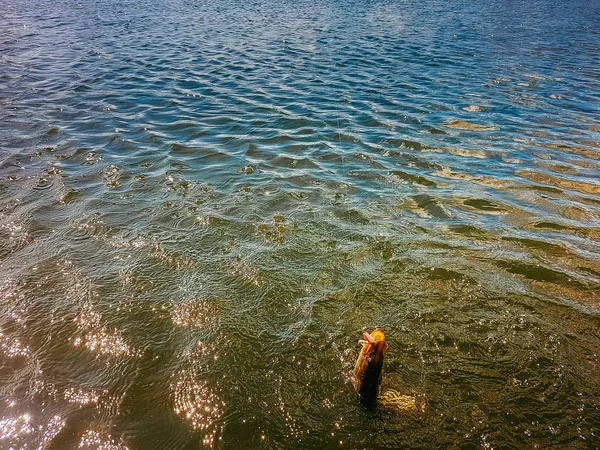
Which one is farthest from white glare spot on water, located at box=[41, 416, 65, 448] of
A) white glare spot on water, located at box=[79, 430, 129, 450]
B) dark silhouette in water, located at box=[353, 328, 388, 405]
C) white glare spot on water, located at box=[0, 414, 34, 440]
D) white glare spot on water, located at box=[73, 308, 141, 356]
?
dark silhouette in water, located at box=[353, 328, 388, 405]

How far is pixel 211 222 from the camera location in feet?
23.8

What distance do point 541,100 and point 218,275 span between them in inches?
559

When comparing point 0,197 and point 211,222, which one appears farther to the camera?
point 0,197

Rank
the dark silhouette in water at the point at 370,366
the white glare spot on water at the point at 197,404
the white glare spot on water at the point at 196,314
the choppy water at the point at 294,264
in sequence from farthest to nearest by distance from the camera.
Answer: the white glare spot on water at the point at 196,314 < the choppy water at the point at 294,264 < the white glare spot on water at the point at 197,404 < the dark silhouette in water at the point at 370,366

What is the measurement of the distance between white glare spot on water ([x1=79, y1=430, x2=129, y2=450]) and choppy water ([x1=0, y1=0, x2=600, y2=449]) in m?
0.02

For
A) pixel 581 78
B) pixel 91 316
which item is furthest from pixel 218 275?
pixel 581 78

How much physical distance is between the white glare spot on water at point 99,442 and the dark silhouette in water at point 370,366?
2.43 m

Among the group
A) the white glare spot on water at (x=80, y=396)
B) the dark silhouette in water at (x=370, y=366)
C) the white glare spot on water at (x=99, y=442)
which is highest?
the dark silhouette in water at (x=370, y=366)

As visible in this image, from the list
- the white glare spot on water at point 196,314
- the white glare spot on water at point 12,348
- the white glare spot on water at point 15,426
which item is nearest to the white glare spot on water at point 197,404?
the white glare spot on water at point 196,314

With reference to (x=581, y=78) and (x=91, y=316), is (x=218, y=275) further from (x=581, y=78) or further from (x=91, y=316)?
(x=581, y=78)

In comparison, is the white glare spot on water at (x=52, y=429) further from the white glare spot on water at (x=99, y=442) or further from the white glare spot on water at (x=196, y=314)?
the white glare spot on water at (x=196, y=314)

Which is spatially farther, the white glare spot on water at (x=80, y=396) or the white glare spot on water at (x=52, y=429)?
the white glare spot on water at (x=80, y=396)

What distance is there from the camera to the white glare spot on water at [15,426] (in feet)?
12.5

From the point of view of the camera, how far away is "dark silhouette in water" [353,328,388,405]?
12.3 ft
